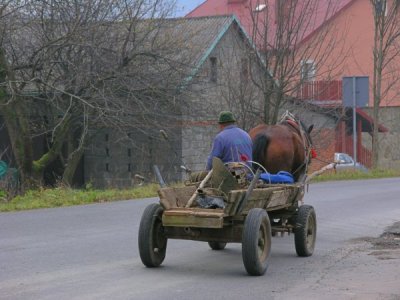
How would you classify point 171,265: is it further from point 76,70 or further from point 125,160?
point 125,160

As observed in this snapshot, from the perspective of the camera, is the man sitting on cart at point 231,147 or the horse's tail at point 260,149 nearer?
the man sitting on cart at point 231,147

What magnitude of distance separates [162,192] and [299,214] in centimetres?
230

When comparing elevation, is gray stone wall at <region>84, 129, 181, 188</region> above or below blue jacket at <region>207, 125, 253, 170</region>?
below

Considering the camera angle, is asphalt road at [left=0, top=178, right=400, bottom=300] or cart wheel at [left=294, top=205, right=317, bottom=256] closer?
asphalt road at [left=0, top=178, right=400, bottom=300]

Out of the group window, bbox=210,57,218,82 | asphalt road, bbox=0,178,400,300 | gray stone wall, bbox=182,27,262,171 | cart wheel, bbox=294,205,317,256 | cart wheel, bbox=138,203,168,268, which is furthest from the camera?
window, bbox=210,57,218,82

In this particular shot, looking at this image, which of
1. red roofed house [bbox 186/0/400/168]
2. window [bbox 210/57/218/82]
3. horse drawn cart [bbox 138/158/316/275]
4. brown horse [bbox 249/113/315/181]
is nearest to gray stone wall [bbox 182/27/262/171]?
window [bbox 210/57/218/82]

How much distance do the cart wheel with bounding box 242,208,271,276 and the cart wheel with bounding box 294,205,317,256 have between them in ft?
4.51

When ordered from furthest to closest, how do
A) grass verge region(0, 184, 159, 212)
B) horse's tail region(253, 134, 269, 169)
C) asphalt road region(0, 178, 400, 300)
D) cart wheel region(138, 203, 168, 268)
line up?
1. grass verge region(0, 184, 159, 212)
2. horse's tail region(253, 134, 269, 169)
3. cart wheel region(138, 203, 168, 268)
4. asphalt road region(0, 178, 400, 300)

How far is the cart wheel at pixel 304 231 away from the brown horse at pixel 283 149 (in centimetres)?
117

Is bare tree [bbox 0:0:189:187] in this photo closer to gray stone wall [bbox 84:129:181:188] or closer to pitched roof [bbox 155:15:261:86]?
pitched roof [bbox 155:15:261:86]

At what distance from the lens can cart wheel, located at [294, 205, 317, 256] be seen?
413 inches

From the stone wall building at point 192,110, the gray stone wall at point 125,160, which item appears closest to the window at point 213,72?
the stone wall building at point 192,110

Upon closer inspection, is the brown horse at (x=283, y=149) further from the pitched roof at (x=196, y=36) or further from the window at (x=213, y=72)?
the window at (x=213, y=72)

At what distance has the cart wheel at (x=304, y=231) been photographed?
34.4ft
